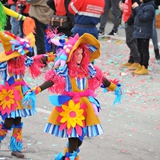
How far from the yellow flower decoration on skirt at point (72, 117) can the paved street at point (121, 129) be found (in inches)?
34.5

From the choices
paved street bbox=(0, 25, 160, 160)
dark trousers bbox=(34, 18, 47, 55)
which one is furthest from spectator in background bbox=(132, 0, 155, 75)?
dark trousers bbox=(34, 18, 47, 55)

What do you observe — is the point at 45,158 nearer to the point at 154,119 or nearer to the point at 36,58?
the point at 36,58

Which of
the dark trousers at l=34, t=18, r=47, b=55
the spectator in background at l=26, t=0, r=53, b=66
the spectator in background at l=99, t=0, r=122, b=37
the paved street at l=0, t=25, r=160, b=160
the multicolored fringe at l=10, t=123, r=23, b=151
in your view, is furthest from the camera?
the spectator in background at l=99, t=0, r=122, b=37

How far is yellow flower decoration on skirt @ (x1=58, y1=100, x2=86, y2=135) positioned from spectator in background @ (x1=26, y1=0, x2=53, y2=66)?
211 inches

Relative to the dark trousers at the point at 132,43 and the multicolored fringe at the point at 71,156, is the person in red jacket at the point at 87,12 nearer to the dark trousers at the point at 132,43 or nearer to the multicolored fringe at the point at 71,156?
the dark trousers at the point at 132,43

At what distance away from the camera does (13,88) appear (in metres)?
5.72

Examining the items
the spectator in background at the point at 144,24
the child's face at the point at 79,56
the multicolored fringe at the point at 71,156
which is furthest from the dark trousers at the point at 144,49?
the multicolored fringe at the point at 71,156

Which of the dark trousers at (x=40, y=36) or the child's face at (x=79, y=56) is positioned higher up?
the child's face at (x=79, y=56)

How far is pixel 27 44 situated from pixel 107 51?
7215 millimetres

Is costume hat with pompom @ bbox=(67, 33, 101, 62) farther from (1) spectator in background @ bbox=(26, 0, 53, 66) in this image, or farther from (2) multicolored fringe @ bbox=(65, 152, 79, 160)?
(1) spectator in background @ bbox=(26, 0, 53, 66)

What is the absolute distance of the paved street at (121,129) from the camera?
604 cm

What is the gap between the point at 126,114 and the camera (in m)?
7.80

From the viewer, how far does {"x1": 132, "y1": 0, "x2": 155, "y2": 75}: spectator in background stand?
9.91 meters

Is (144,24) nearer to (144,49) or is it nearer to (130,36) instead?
(144,49)
